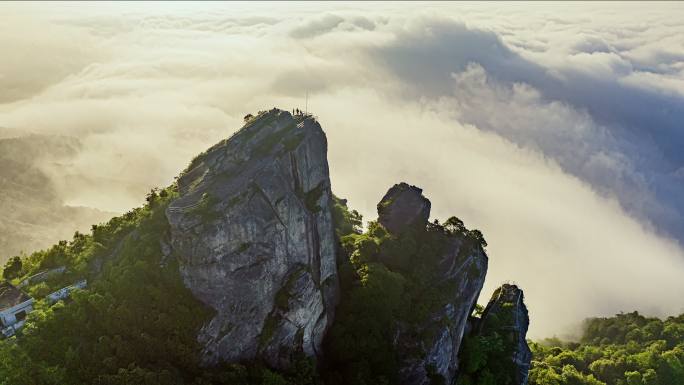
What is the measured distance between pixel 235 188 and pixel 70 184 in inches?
7650

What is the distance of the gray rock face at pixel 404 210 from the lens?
178 ft

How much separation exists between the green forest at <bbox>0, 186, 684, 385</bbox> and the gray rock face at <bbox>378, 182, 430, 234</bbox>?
1464mm

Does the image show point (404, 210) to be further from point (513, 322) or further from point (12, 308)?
point (12, 308)

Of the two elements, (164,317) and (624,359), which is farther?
(624,359)

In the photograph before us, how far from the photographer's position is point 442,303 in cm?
4622

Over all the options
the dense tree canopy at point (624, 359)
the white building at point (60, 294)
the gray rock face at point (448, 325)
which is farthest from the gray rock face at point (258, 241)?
the dense tree canopy at point (624, 359)

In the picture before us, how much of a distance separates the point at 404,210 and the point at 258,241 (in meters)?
23.0

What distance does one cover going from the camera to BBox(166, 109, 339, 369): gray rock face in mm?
35969

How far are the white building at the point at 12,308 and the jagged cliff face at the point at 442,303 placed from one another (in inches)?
1263

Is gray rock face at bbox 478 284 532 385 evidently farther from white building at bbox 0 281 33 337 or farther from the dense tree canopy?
white building at bbox 0 281 33 337

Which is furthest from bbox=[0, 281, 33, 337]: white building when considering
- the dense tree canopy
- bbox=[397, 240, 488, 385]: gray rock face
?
the dense tree canopy

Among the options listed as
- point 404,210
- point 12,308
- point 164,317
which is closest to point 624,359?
point 404,210

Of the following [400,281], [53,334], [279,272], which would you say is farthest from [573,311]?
[53,334]

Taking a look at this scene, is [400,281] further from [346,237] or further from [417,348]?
[346,237]
